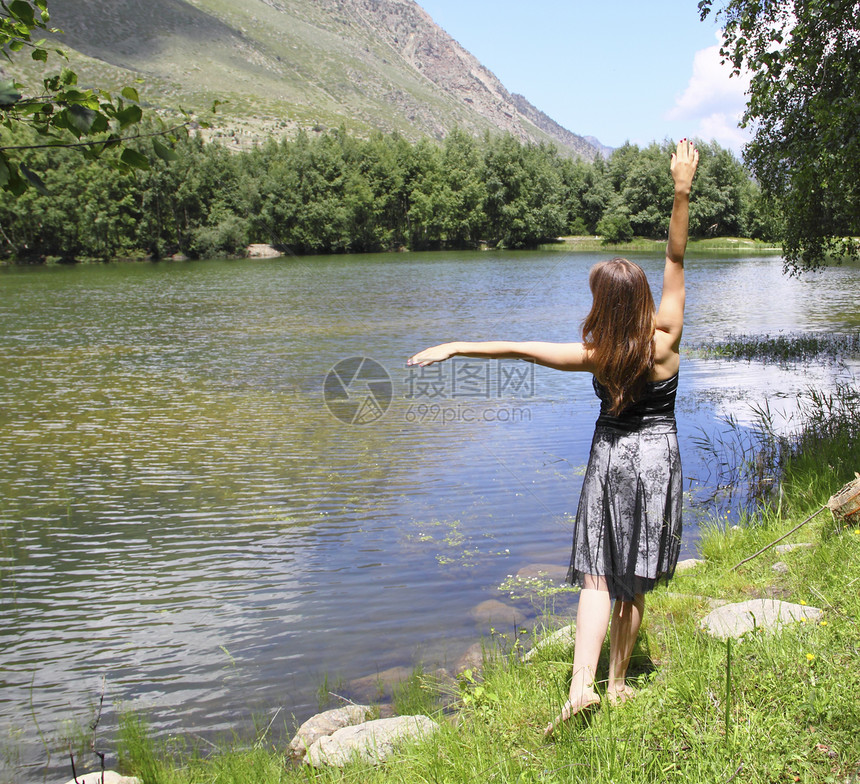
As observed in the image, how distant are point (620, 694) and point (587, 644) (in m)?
0.34

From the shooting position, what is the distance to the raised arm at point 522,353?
129 inches

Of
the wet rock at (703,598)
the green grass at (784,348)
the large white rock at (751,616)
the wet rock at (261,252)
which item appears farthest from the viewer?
the wet rock at (261,252)

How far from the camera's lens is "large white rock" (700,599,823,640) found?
3.91 meters

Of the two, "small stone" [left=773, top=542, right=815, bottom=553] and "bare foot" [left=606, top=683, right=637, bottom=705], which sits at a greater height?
"bare foot" [left=606, top=683, right=637, bottom=705]

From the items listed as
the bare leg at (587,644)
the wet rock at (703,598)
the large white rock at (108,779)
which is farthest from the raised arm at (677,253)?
the large white rock at (108,779)

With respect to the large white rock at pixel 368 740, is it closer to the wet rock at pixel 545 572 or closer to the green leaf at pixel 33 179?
the wet rock at pixel 545 572

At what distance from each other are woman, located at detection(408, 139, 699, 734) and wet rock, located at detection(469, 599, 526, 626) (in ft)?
8.18

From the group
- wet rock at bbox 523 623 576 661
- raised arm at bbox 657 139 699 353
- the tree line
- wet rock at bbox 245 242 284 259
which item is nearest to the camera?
raised arm at bbox 657 139 699 353

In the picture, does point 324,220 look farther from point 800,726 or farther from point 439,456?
Result: point 800,726

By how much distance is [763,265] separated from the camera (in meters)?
51.1

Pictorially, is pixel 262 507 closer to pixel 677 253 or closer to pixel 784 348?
pixel 677 253

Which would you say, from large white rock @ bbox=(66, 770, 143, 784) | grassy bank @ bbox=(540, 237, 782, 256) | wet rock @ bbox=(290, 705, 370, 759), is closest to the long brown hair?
wet rock @ bbox=(290, 705, 370, 759)

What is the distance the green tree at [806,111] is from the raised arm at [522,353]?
26.7 ft

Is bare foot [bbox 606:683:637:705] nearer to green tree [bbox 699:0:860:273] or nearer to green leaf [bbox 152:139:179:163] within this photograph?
green leaf [bbox 152:139:179:163]
